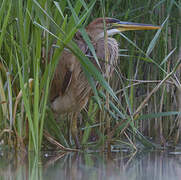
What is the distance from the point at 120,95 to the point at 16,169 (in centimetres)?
155

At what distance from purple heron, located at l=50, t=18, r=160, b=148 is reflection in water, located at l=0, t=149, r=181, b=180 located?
510mm

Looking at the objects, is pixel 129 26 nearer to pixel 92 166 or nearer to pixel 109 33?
pixel 109 33

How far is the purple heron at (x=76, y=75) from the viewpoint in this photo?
11.4ft

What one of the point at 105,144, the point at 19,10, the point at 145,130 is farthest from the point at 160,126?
the point at 19,10

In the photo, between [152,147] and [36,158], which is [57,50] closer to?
[36,158]

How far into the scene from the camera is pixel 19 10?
2867mm

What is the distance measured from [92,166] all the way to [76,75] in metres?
1.05

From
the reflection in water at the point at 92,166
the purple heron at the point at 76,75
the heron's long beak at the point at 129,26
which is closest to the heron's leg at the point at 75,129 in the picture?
the purple heron at the point at 76,75

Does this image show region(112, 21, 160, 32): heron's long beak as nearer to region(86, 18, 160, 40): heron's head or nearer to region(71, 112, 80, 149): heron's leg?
region(86, 18, 160, 40): heron's head

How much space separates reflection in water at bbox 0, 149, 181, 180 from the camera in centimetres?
228

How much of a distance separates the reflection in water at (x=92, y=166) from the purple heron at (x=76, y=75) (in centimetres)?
51

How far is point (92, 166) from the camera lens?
261 cm

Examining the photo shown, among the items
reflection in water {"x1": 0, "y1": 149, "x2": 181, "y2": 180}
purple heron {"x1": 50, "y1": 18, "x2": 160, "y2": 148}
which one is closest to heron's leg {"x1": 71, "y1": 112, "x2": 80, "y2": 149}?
purple heron {"x1": 50, "y1": 18, "x2": 160, "y2": 148}

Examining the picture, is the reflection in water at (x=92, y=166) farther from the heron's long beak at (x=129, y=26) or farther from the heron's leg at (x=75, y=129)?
the heron's long beak at (x=129, y=26)
